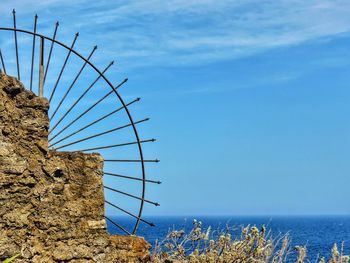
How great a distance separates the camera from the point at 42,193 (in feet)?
20.9

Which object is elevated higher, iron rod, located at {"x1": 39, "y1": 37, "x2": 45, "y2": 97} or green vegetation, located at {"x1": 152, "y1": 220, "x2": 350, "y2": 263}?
iron rod, located at {"x1": 39, "y1": 37, "x2": 45, "y2": 97}

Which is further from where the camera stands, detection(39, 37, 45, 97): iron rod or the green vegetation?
the green vegetation

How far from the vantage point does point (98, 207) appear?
6.81m

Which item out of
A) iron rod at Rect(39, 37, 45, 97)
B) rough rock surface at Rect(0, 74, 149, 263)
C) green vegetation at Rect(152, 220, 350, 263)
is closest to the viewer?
rough rock surface at Rect(0, 74, 149, 263)

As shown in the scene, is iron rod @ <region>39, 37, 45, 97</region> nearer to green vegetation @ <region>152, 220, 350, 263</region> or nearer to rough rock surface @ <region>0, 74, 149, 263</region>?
rough rock surface @ <region>0, 74, 149, 263</region>

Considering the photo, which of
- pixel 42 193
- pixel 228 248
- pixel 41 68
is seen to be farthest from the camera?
pixel 228 248

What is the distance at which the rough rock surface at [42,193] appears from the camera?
6125mm

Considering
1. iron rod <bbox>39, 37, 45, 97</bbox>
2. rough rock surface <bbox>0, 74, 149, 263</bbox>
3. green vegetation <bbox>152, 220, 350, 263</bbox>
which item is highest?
iron rod <bbox>39, 37, 45, 97</bbox>

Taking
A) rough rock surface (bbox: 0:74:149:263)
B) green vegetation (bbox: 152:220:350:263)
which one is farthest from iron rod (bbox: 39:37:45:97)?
green vegetation (bbox: 152:220:350:263)

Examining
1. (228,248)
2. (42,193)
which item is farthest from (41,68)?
(228,248)

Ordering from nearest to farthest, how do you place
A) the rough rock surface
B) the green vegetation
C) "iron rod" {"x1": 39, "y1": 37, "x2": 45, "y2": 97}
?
the rough rock surface → "iron rod" {"x1": 39, "y1": 37, "x2": 45, "y2": 97} → the green vegetation

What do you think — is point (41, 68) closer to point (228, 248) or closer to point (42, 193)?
point (42, 193)

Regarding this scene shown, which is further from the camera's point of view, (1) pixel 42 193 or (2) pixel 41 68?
(2) pixel 41 68

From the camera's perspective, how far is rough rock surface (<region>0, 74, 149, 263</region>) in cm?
612
